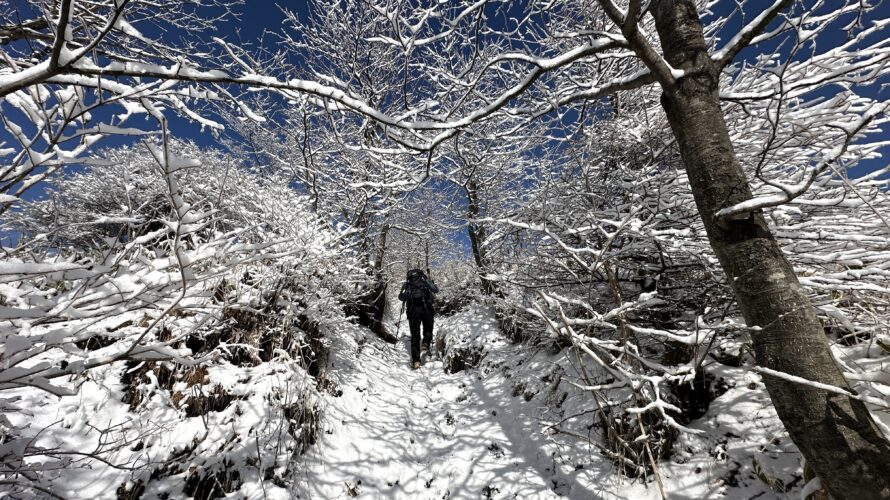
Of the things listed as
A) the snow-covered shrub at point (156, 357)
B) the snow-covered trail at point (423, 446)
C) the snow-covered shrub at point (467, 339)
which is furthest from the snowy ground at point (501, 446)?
the snow-covered shrub at point (467, 339)

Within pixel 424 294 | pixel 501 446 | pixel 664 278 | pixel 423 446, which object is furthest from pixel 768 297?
pixel 424 294

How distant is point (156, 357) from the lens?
1.21 metres

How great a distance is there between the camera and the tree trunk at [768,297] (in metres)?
1.23

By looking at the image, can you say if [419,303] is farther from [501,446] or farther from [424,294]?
[501,446]

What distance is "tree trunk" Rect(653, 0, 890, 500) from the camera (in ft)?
4.03

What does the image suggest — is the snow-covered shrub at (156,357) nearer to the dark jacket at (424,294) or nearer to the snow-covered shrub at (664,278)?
the snow-covered shrub at (664,278)

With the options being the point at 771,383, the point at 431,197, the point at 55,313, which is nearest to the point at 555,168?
the point at 771,383

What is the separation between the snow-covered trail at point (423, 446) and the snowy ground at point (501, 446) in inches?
0.5

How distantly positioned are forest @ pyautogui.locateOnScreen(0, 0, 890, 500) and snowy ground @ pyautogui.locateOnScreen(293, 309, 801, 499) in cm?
3

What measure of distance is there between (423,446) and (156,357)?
10.8 ft

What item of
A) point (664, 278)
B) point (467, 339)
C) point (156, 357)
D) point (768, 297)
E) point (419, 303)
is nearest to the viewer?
point (156, 357)

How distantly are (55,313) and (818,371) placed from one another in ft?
9.04

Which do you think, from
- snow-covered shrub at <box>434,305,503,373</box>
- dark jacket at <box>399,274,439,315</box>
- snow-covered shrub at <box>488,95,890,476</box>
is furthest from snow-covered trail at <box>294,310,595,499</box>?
dark jacket at <box>399,274,439,315</box>

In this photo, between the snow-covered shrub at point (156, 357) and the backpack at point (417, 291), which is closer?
the snow-covered shrub at point (156, 357)
